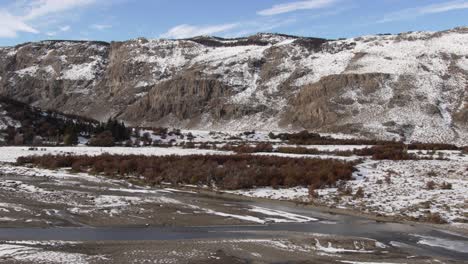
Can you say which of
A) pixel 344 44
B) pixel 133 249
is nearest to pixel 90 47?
pixel 344 44

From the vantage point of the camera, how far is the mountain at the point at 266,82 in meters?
96.3

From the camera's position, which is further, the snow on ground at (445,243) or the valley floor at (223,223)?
the snow on ground at (445,243)

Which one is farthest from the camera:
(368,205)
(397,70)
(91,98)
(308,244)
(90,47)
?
(90,47)

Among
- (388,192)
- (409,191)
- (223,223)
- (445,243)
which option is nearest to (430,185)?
(409,191)

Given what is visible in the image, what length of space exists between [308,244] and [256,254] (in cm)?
195

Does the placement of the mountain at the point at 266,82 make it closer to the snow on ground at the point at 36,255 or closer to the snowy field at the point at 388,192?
the snowy field at the point at 388,192

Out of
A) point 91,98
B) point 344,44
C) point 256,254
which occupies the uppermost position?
point 344,44

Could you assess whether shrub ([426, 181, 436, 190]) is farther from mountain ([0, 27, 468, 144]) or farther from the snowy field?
mountain ([0, 27, 468, 144])

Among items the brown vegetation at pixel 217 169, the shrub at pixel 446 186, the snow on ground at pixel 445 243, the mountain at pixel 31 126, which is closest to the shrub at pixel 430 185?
the shrub at pixel 446 186

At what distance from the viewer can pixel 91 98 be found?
496 ft

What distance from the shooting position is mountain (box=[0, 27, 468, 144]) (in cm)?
9631

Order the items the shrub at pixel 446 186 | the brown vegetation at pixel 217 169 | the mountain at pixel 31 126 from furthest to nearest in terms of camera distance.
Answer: the mountain at pixel 31 126, the brown vegetation at pixel 217 169, the shrub at pixel 446 186

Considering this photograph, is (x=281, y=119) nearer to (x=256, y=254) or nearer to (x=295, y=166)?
(x=295, y=166)

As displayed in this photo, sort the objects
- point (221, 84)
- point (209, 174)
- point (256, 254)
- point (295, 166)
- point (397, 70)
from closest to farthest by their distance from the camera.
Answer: point (256, 254) → point (209, 174) → point (295, 166) → point (397, 70) → point (221, 84)
